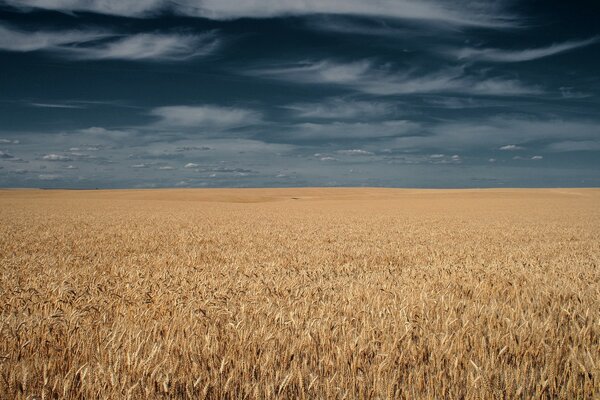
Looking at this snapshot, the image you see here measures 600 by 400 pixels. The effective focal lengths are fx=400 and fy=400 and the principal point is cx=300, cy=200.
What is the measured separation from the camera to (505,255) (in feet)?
37.2

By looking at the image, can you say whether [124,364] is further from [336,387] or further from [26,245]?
[26,245]

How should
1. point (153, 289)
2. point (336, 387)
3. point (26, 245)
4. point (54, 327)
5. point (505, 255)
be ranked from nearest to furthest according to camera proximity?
point (336, 387), point (54, 327), point (153, 289), point (505, 255), point (26, 245)

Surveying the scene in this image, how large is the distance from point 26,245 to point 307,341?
1312 cm

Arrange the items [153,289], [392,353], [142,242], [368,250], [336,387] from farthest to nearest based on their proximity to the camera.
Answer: [142,242]
[368,250]
[153,289]
[392,353]
[336,387]

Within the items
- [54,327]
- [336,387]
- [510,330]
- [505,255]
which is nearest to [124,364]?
[54,327]

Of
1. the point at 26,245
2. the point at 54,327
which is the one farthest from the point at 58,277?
the point at 26,245

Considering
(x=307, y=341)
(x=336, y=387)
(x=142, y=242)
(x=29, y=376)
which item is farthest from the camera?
(x=142, y=242)

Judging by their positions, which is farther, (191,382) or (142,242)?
(142,242)

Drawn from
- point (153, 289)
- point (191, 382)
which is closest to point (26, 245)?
point (153, 289)

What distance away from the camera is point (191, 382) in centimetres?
305

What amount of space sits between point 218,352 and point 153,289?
2.83 metres

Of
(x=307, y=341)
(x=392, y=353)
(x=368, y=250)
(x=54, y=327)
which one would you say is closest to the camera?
(x=392, y=353)

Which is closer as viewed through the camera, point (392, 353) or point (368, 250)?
point (392, 353)

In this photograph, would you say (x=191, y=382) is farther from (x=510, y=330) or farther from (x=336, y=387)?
(x=510, y=330)
